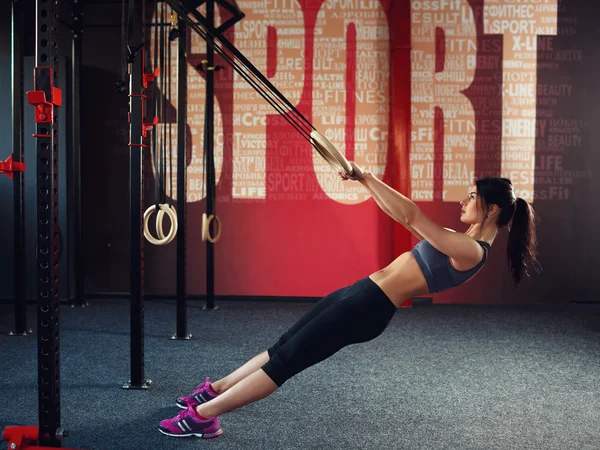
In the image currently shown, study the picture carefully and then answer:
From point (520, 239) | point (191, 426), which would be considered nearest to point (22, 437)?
point (191, 426)

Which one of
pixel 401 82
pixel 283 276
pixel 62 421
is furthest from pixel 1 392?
pixel 401 82

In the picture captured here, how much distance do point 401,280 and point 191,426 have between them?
3.48 ft

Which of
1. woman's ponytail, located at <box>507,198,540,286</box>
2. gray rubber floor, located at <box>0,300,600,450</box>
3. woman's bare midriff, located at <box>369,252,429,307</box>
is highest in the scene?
woman's ponytail, located at <box>507,198,540,286</box>

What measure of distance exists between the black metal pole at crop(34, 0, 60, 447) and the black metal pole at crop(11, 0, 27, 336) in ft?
7.67

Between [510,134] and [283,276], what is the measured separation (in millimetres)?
2542

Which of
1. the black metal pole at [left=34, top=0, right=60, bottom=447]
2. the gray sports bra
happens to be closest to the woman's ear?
the gray sports bra

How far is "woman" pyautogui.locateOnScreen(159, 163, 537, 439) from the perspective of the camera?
7.54 feet

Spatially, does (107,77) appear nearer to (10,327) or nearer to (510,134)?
(10,327)

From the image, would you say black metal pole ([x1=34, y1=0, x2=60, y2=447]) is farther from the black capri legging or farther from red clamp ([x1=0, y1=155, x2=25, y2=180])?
red clamp ([x1=0, y1=155, x2=25, y2=180])

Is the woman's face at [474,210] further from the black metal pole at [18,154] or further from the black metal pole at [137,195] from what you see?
the black metal pole at [18,154]

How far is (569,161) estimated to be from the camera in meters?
5.83

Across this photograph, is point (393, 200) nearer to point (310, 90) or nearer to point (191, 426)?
point (191, 426)

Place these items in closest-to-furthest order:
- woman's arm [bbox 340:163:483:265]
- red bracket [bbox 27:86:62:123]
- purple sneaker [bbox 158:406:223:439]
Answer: red bracket [bbox 27:86:62:123], woman's arm [bbox 340:163:483:265], purple sneaker [bbox 158:406:223:439]

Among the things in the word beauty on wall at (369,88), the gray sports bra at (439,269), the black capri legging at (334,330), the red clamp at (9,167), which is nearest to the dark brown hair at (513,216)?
the gray sports bra at (439,269)
